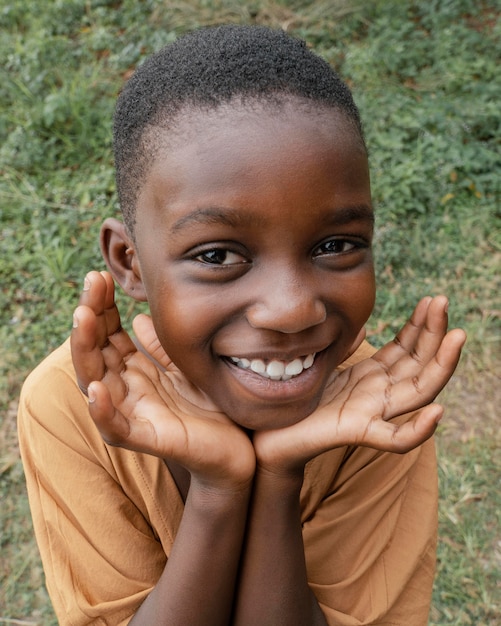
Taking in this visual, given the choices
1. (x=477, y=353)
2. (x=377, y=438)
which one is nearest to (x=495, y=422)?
(x=477, y=353)

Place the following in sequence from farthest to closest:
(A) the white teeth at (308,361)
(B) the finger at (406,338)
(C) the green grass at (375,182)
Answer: (C) the green grass at (375,182), (B) the finger at (406,338), (A) the white teeth at (308,361)

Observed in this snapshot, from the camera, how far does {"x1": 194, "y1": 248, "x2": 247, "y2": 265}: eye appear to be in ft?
4.33

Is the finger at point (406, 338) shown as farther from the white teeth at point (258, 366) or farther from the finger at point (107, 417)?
the finger at point (107, 417)

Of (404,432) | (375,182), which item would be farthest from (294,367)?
(375,182)

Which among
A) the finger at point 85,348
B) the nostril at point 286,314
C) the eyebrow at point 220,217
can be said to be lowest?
the finger at point 85,348

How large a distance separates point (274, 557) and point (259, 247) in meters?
0.75

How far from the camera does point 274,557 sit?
158 centimetres

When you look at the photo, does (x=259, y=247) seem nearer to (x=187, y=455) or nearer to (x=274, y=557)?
(x=187, y=455)

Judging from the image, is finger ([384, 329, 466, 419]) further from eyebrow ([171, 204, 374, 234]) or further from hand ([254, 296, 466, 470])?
eyebrow ([171, 204, 374, 234])

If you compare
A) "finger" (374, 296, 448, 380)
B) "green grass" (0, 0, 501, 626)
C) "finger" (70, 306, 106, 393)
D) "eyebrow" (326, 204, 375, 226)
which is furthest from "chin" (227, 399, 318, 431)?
"green grass" (0, 0, 501, 626)

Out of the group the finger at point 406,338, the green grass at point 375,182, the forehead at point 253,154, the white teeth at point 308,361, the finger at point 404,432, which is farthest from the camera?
the green grass at point 375,182

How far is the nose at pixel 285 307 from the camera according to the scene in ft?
4.17

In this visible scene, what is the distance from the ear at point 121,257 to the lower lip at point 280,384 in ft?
1.09

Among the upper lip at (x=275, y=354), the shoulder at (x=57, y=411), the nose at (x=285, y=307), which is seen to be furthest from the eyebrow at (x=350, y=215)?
the shoulder at (x=57, y=411)
